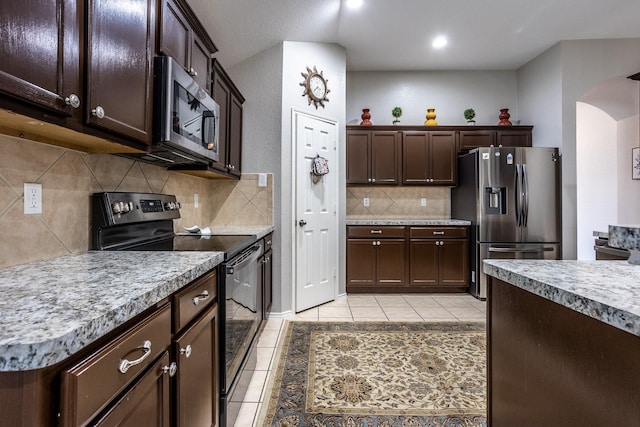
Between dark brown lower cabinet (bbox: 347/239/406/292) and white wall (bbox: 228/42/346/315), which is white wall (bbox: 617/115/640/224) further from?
white wall (bbox: 228/42/346/315)

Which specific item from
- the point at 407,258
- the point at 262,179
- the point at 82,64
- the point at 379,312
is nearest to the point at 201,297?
the point at 82,64

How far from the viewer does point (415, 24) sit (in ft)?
10.5

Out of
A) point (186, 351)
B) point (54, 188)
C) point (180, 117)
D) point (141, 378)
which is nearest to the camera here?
point (141, 378)

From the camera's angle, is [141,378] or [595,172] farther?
[595,172]

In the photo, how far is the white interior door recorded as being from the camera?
3096 mm

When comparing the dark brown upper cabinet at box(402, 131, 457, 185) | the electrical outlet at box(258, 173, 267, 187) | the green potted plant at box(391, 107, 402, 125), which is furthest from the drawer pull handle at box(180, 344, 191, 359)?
the green potted plant at box(391, 107, 402, 125)

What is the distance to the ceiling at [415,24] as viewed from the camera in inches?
105

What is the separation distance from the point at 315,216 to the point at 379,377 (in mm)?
1677

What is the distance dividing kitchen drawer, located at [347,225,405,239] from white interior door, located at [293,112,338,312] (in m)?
0.36

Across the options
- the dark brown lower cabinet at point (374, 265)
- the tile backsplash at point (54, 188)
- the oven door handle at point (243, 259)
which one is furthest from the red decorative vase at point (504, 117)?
the tile backsplash at point (54, 188)

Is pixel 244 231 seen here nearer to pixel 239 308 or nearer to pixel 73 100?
pixel 239 308

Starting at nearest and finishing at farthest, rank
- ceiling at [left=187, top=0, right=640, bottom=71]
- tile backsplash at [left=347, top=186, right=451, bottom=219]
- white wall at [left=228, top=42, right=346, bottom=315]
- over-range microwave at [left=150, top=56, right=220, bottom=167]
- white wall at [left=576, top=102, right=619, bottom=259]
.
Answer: over-range microwave at [left=150, top=56, right=220, bottom=167] → ceiling at [left=187, top=0, right=640, bottom=71] → white wall at [left=228, top=42, right=346, bottom=315] → tile backsplash at [left=347, top=186, right=451, bottom=219] → white wall at [left=576, top=102, right=619, bottom=259]

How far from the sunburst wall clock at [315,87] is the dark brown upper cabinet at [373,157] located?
30.5 inches

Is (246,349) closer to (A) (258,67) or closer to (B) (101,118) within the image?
(B) (101,118)
